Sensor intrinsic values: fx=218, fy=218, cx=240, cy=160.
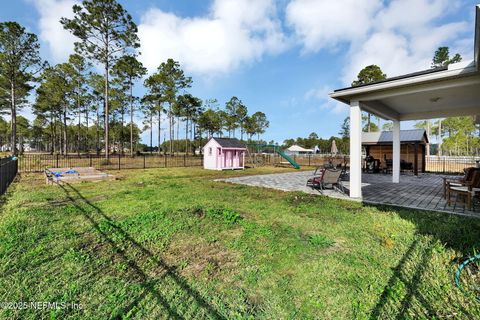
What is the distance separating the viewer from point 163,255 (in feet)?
9.77

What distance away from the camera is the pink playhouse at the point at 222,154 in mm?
17484

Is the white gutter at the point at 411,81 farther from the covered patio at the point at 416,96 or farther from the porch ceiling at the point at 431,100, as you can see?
the porch ceiling at the point at 431,100

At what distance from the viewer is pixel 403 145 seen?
626 inches

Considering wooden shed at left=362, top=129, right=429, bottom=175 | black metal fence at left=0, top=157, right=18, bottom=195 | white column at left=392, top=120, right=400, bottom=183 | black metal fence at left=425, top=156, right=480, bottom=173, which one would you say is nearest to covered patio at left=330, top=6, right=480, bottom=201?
white column at left=392, top=120, right=400, bottom=183

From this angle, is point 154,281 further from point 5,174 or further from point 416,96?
point 5,174

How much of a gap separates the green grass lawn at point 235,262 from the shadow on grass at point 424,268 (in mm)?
12

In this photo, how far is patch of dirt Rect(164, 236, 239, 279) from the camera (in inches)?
103

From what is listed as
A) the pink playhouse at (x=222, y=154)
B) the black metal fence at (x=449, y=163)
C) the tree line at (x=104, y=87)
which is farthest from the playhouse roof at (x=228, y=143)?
the black metal fence at (x=449, y=163)

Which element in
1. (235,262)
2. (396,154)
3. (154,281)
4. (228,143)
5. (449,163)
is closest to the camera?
(154,281)

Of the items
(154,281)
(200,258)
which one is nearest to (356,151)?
(200,258)

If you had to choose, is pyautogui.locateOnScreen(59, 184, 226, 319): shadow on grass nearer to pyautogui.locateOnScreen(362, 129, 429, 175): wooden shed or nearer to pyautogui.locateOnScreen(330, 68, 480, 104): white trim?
pyautogui.locateOnScreen(330, 68, 480, 104): white trim

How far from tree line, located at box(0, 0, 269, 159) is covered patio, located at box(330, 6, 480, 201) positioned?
18327 mm

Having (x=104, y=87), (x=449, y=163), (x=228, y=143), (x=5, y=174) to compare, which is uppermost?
(x=104, y=87)

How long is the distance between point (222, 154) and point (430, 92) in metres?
13.4
